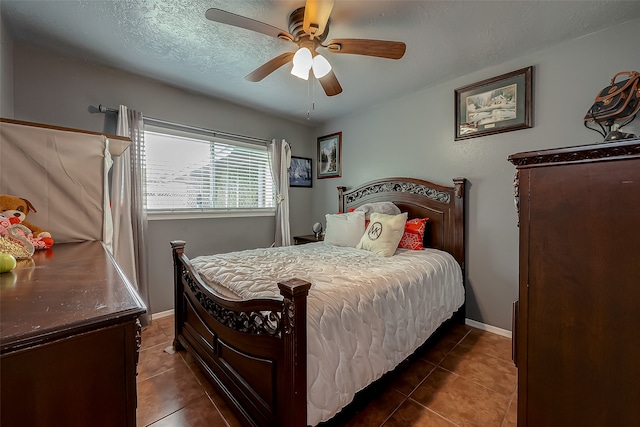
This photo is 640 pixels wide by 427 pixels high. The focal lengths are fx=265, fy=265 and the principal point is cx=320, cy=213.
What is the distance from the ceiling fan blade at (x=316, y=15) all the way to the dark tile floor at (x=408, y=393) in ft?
6.98

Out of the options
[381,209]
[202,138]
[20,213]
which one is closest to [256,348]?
[20,213]

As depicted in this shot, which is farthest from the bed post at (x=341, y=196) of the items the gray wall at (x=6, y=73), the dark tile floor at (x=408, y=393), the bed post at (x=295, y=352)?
the gray wall at (x=6, y=73)

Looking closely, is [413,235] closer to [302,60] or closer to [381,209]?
[381,209]

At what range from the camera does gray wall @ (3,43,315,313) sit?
7.09 ft

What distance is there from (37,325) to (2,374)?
8 cm

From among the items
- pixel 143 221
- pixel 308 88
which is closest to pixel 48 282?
pixel 143 221

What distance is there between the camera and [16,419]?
416 mm

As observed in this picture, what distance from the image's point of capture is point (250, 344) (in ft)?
4.36

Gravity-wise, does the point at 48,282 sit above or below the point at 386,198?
below

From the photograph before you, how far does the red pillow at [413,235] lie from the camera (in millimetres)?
2668

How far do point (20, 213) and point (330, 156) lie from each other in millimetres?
3326

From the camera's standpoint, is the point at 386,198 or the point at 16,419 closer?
the point at 16,419

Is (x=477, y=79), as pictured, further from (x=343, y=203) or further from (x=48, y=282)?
(x=48, y=282)

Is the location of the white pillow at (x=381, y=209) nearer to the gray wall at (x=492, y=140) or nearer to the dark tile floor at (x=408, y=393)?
the gray wall at (x=492, y=140)
